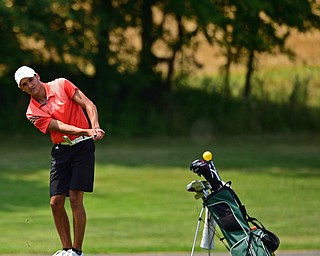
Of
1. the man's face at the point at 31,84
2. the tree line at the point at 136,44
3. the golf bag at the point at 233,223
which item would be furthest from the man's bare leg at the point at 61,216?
the tree line at the point at 136,44

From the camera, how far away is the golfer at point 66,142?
988cm

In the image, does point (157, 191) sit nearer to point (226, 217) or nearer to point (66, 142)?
point (66, 142)

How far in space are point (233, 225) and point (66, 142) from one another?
5.92 ft

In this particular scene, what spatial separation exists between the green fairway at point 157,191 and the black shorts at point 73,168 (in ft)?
4.41

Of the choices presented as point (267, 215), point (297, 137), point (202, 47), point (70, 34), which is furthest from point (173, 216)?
point (202, 47)

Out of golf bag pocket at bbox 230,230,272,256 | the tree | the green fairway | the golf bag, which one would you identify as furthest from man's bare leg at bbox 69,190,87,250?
the tree

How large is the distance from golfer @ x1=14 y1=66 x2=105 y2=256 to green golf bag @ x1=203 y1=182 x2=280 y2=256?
4.53 feet

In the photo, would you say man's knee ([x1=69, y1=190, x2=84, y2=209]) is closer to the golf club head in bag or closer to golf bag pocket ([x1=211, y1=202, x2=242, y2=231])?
the golf club head in bag

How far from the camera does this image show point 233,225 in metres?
9.02

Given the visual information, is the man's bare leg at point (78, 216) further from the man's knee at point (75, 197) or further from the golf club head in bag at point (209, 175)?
the golf club head in bag at point (209, 175)

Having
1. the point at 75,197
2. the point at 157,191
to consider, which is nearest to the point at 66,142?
the point at 75,197

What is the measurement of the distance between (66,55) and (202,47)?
4504 millimetres

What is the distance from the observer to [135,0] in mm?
25797

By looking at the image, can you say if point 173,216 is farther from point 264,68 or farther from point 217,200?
point 264,68
